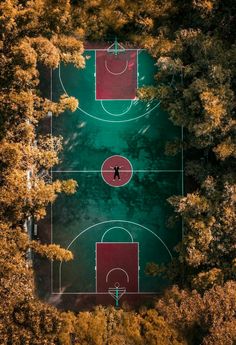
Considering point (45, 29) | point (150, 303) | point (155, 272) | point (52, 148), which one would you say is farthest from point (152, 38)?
point (150, 303)

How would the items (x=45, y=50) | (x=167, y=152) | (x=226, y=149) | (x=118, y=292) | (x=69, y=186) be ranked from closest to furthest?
1. (x=226, y=149)
2. (x=45, y=50)
3. (x=69, y=186)
4. (x=167, y=152)
5. (x=118, y=292)

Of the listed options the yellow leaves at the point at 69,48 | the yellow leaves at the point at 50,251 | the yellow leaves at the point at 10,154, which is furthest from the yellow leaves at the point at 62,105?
the yellow leaves at the point at 50,251

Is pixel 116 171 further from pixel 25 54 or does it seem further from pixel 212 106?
pixel 25 54

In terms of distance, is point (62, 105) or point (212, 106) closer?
point (212, 106)

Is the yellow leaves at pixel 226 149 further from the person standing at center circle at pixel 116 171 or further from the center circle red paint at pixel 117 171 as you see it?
the person standing at center circle at pixel 116 171

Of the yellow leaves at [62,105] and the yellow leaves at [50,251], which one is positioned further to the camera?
the yellow leaves at [62,105]

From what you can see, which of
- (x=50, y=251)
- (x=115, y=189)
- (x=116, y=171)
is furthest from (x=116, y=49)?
(x=50, y=251)
